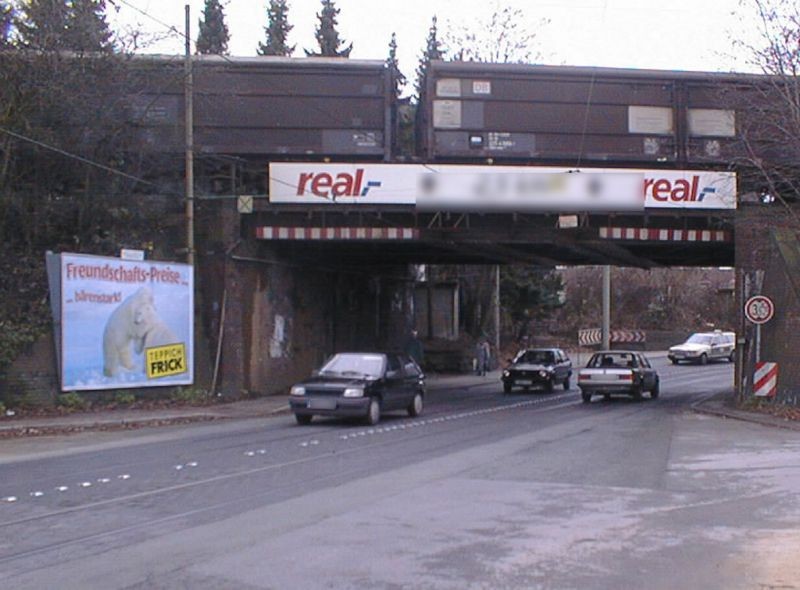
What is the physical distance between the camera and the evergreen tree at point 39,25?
923 inches

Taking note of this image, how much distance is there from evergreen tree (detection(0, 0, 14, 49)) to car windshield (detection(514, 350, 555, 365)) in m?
20.5

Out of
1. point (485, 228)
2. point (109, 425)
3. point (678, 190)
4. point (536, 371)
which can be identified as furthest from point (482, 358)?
point (109, 425)

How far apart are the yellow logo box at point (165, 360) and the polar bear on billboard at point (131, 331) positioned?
0.18 meters

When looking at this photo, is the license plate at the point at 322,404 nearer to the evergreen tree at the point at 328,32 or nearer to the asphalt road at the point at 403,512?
the asphalt road at the point at 403,512

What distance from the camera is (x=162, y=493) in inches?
474

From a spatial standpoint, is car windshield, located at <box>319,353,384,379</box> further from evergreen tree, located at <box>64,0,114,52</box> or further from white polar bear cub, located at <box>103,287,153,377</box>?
evergreen tree, located at <box>64,0,114,52</box>

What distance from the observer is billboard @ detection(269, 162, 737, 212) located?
27125mm

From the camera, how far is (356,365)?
21.9m

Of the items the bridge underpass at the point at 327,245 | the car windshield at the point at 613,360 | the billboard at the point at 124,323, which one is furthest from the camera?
the car windshield at the point at 613,360

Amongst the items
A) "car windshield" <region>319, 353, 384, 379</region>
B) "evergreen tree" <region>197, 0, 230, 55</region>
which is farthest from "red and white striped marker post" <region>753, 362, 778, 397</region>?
"evergreen tree" <region>197, 0, 230, 55</region>

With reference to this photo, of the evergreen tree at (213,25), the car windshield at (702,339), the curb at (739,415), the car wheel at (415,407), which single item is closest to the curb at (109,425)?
the car wheel at (415,407)

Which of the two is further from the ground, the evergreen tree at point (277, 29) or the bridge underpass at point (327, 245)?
the evergreen tree at point (277, 29)

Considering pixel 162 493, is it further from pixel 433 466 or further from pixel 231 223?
pixel 231 223

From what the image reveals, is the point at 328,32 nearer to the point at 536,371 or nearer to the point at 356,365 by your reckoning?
the point at 536,371
